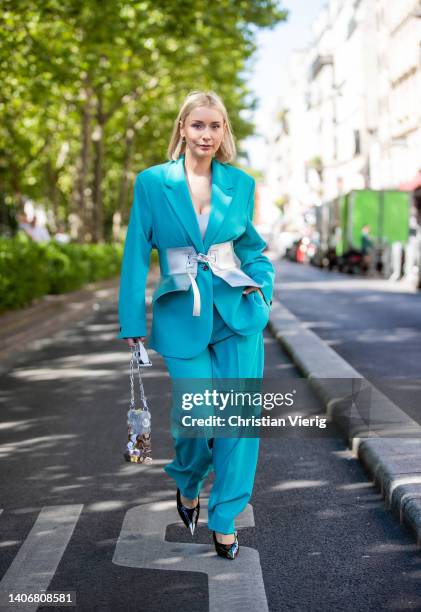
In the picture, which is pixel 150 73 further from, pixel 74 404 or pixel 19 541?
pixel 19 541

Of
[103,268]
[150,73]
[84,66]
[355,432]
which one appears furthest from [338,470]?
[150,73]

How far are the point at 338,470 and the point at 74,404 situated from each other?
310 centimetres

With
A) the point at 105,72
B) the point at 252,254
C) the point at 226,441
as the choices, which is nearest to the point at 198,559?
the point at 226,441

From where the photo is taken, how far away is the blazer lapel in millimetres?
4367

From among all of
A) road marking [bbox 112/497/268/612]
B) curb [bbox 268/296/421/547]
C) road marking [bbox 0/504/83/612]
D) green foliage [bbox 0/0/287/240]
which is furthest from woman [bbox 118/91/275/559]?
green foliage [bbox 0/0/287/240]

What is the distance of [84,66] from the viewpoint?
894 inches

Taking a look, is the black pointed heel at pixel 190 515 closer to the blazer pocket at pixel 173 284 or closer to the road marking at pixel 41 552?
the road marking at pixel 41 552

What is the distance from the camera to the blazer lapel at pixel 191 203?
4.37 meters

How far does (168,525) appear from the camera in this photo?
4922 millimetres

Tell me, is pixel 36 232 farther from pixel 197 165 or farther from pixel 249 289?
pixel 249 289

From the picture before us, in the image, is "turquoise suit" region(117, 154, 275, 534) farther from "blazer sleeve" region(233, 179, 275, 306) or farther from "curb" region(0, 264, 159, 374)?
"curb" region(0, 264, 159, 374)

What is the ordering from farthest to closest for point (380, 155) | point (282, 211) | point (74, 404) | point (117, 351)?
point (282, 211) → point (380, 155) → point (117, 351) → point (74, 404)

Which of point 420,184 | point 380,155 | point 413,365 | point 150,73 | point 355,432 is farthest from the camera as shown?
point 380,155

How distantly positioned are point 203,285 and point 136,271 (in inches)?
11.3
